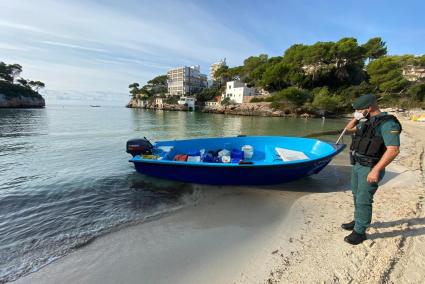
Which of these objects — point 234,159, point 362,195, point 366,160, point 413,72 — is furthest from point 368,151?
point 413,72

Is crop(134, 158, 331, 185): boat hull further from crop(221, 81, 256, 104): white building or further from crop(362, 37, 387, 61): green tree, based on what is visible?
crop(362, 37, 387, 61): green tree

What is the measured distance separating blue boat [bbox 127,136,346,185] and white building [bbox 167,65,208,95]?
292ft

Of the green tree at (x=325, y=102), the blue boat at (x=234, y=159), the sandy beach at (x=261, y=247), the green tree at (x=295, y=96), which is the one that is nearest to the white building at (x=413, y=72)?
the green tree at (x=325, y=102)

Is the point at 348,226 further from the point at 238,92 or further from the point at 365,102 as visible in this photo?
the point at 238,92

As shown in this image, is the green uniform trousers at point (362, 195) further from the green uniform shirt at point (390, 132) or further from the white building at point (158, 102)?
the white building at point (158, 102)

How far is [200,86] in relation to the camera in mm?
106625

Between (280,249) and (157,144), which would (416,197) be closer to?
(280,249)

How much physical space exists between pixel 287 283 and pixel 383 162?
1706 millimetres

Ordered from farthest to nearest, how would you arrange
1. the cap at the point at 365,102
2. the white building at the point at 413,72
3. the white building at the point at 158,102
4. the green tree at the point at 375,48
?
the white building at the point at 158,102 → the green tree at the point at 375,48 → the white building at the point at 413,72 → the cap at the point at 365,102

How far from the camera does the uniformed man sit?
98.3 inches

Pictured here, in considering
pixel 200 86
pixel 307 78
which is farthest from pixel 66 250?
pixel 200 86

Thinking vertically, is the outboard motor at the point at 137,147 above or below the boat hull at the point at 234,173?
above

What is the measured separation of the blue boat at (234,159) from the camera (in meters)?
5.43

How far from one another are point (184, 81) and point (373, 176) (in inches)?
3938
